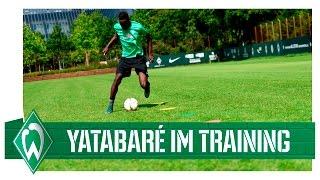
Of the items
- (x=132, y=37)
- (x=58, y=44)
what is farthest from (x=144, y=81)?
(x=58, y=44)

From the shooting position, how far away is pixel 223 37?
33.4ft

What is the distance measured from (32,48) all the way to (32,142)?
3.97 feet

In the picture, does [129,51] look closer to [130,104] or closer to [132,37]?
[132,37]

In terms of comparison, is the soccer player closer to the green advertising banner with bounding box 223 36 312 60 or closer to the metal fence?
the green advertising banner with bounding box 223 36 312 60

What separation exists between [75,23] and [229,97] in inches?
93.1

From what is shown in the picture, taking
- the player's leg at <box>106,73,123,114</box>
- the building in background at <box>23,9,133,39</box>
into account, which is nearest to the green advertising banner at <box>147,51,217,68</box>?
the player's leg at <box>106,73,123,114</box>

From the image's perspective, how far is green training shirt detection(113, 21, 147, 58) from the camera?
8.56m

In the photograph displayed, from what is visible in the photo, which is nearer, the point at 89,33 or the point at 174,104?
the point at 89,33

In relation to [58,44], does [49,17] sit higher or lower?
higher

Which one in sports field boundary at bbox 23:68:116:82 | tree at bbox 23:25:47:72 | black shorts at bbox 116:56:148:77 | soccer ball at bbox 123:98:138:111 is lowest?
soccer ball at bbox 123:98:138:111

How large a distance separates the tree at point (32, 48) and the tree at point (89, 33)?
0.48m

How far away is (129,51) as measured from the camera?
888 centimetres

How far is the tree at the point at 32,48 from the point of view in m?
8.13

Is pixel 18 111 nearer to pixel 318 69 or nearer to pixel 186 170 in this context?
pixel 186 170
